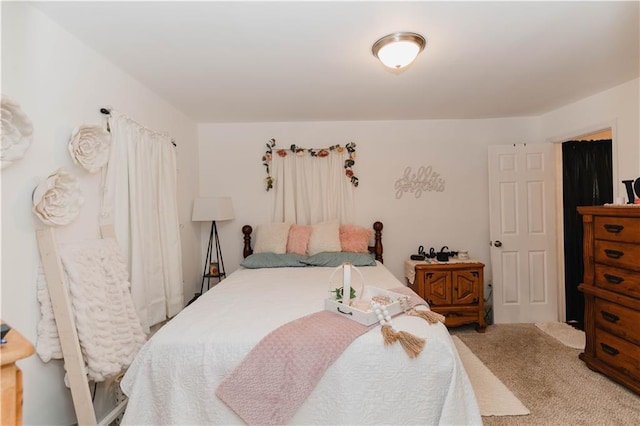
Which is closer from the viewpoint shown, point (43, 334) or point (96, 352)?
point (43, 334)

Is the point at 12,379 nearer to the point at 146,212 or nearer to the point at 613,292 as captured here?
the point at 146,212

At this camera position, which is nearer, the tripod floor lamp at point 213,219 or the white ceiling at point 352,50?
the white ceiling at point 352,50

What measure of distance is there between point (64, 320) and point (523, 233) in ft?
13.8

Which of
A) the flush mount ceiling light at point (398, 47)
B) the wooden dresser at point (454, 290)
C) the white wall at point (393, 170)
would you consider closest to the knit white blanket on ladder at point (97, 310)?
the white wall at point (393, 170)

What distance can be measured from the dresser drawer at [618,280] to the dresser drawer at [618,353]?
1.18 feet

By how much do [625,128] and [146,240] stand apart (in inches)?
161

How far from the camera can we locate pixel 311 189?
3893 mm

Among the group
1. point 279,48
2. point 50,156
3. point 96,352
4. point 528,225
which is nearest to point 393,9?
point 279,48

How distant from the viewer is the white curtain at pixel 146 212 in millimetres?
2215

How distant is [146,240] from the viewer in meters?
2.48

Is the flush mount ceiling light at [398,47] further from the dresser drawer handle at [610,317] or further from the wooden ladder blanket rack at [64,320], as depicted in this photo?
the dresser drawer handle at [610,317]

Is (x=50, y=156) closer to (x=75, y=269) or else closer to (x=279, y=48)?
(x=75, y=269)

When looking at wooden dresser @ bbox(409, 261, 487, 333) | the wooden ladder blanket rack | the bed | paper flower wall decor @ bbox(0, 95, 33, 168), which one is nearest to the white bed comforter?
the bed

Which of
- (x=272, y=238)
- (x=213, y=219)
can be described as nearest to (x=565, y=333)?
(x=272, y=238)
